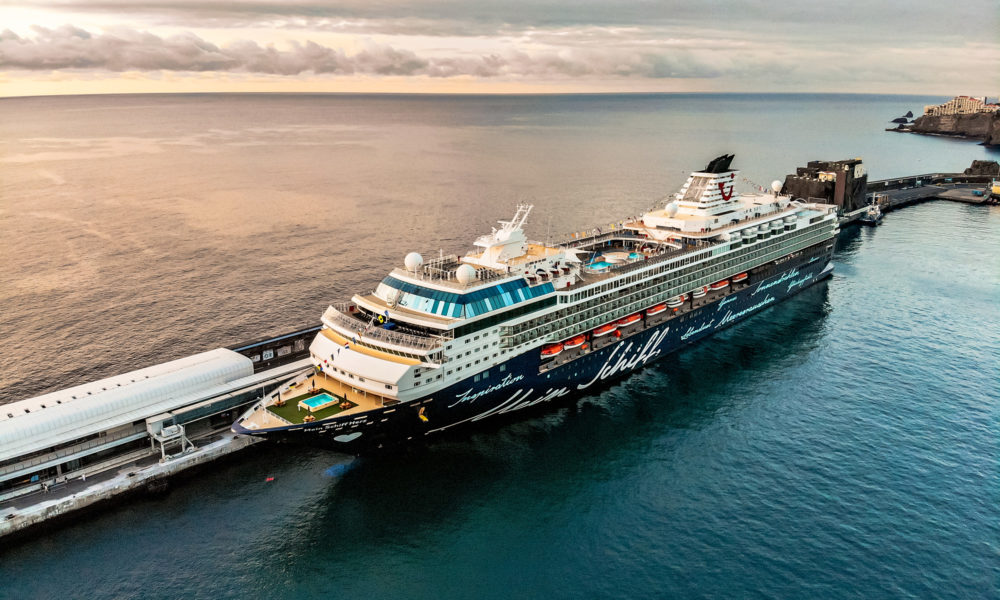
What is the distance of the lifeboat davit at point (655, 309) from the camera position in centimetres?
5819

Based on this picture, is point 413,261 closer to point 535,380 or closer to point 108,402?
point 535,380

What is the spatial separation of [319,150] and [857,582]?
622 feet

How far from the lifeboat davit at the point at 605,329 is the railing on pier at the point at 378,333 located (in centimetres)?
1594

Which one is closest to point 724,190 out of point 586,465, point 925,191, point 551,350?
point 551,350

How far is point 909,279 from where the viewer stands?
8162 cm

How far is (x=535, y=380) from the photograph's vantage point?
4847 cm

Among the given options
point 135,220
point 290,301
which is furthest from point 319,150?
point 290,301

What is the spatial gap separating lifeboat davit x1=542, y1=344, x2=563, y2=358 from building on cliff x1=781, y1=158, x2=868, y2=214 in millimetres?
83429

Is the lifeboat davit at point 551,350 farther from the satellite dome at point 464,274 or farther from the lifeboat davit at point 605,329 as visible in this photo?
the satellite dome at point 464,274

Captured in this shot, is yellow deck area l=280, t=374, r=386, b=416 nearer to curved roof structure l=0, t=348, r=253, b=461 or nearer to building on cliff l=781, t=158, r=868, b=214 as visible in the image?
curved roof structure l=0, t=348, r=253, b=461

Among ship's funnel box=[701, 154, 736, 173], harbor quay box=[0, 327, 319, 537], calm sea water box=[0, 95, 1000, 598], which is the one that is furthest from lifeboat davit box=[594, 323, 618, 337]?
ship's funnel box=[701, 154, 736, 173]

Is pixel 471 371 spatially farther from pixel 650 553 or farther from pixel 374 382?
pixel 650 553

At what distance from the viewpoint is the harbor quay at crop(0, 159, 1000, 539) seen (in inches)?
1494

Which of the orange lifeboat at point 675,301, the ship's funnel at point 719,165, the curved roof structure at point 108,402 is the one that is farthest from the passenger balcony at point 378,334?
the ship's funnel at point 719,165
